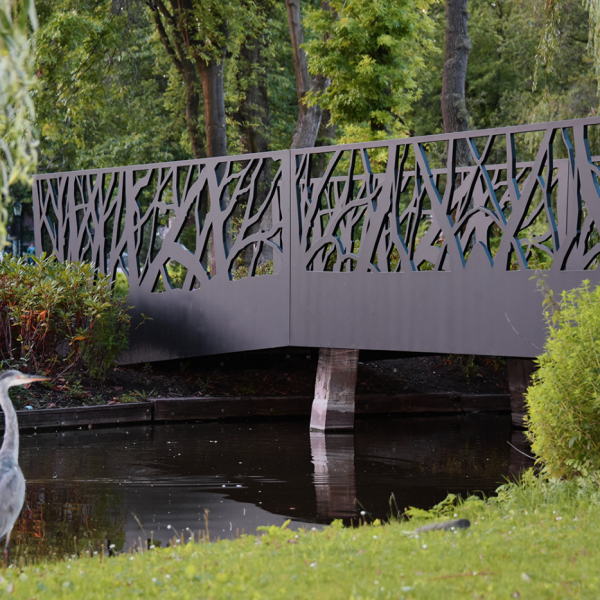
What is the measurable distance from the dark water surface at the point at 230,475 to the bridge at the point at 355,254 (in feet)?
4.80

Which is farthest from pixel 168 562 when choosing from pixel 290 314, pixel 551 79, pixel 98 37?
pixel 551 79

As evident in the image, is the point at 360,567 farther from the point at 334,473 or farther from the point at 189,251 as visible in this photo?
the point at 189,251

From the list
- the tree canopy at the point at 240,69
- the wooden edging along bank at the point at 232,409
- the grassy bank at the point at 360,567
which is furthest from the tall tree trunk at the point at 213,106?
the grassy bank at the point at 360,567

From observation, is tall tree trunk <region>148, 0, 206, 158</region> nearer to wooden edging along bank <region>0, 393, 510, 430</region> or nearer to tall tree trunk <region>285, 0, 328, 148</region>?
tall tree trunk <region>285, 0, 328, 148</region>

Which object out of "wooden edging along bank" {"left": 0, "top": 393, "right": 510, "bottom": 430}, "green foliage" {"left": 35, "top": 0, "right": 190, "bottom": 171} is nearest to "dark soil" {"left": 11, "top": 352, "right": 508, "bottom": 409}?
"wooden edging along bank" {"left": 0, "top": 393, "right": 510, "bottom": 430}

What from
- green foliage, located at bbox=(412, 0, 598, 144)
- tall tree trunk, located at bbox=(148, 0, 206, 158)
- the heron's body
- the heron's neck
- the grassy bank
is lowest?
the grassy bank

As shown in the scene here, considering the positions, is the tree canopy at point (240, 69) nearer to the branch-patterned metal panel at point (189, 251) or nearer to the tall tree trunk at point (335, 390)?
the branch-patterned metal panel at point (189, 251)

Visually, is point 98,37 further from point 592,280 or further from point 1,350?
point 592,280

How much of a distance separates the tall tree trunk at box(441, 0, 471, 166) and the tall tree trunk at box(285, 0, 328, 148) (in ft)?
13.9

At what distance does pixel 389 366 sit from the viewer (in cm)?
1714

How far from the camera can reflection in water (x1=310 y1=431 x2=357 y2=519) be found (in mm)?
8180

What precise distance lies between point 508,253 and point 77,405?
22.8 feet

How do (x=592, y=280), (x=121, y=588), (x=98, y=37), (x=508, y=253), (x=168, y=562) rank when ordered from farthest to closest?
(x=98, y=37), (x=508, y=253), (x=592, y=280), (x=168, y=562), (x=121, y=588)

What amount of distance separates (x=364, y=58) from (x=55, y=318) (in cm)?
919
